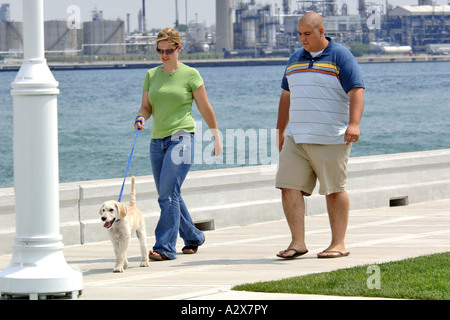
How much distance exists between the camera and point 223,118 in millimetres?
69750

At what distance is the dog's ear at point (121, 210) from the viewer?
7.70 metres

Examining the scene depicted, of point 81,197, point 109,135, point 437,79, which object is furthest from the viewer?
point 437,79

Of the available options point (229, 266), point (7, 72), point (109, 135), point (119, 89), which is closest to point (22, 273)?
point (229, 266)

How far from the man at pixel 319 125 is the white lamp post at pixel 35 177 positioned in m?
2.57

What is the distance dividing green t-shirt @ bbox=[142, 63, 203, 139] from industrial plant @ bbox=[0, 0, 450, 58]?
12793 cm

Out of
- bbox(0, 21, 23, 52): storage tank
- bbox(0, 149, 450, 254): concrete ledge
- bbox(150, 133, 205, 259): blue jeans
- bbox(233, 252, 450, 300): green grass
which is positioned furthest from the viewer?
bbox(0, 21, 23, 52): storage tank

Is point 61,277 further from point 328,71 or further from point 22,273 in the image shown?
point 328,71

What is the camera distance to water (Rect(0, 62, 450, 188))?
45875mm

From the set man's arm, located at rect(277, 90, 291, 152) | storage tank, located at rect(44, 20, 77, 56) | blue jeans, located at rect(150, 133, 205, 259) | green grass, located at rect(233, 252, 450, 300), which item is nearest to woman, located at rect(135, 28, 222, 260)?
blue jeans, located at rect(150, 133, 205, 259)

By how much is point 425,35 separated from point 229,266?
16542cm

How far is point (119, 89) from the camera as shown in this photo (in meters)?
99.4

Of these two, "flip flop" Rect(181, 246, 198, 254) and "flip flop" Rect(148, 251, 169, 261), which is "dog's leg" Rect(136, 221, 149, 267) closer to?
"flip flop" Rect(148, 251, 169, 261)

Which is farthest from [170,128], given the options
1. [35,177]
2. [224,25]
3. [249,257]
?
[224,25]
